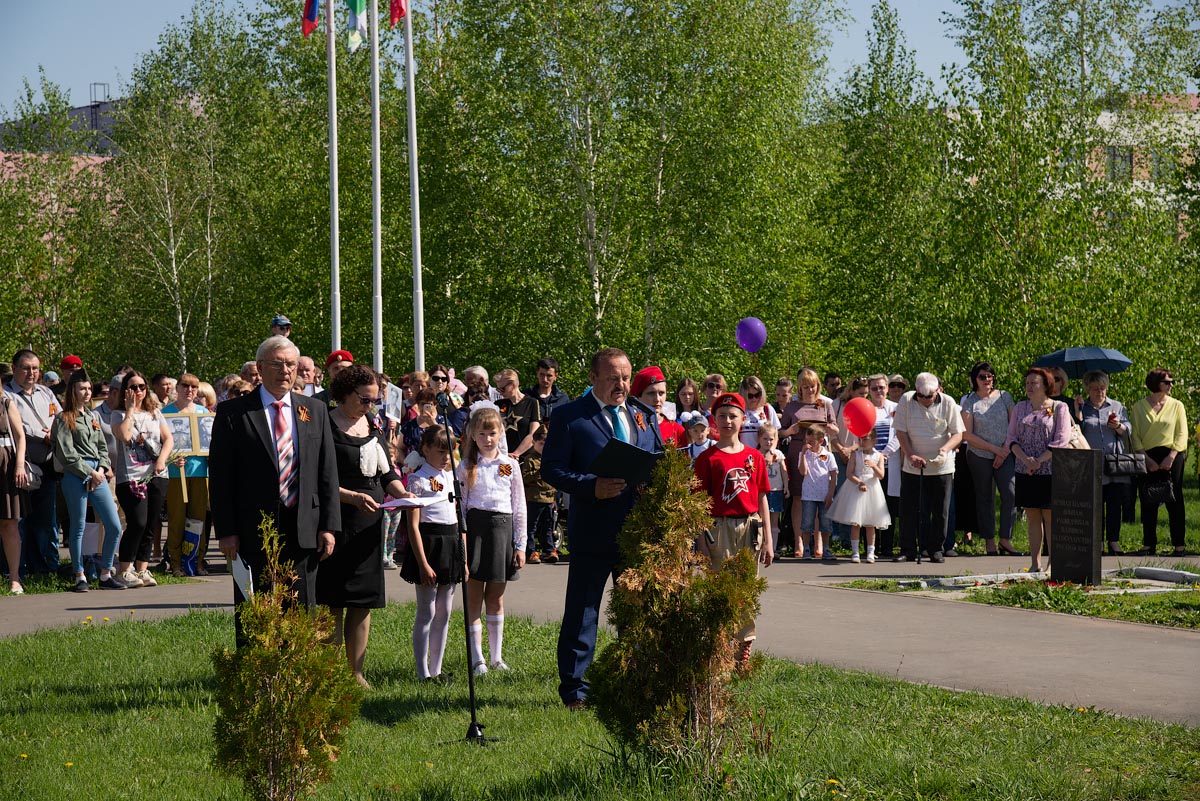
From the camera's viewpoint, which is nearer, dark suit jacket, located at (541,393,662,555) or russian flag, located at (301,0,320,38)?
dark suit jacket, located at (541,393,662,555)

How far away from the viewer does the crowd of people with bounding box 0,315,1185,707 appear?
310 inches

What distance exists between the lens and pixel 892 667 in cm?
919

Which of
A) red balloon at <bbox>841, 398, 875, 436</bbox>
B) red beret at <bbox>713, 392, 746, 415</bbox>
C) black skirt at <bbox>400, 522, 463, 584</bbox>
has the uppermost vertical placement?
red beret at <bbox>713, 392, 746, 415</bbox>

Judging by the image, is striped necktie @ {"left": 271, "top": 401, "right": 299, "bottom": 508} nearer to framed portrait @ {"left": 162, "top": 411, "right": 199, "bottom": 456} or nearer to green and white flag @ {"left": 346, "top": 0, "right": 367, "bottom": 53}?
framed portrait @ {"left": 162, "top": 411, "right": 199, "bottom": 456}

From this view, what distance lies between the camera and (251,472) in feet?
25.0

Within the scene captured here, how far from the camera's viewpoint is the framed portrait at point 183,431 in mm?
15102

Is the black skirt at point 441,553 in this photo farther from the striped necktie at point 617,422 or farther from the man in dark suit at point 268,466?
the striped necktie at point 617,422

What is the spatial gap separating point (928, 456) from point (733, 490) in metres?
7.52

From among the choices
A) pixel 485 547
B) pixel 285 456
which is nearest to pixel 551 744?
pixel 285 456

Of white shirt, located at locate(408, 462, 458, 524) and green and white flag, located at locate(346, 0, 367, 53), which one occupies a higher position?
green and white flag, located at locate(346, 0, 367, 53)

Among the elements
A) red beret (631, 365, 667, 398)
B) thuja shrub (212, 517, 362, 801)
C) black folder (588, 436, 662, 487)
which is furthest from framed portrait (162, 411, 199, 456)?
thuja shrub (212, 517, 362, 801)

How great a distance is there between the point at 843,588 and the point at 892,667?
4.16m

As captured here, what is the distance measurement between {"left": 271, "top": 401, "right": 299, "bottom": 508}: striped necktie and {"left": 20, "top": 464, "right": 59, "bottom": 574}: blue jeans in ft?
24.7

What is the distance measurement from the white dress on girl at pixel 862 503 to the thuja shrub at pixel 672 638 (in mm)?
10001
